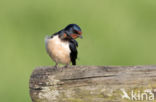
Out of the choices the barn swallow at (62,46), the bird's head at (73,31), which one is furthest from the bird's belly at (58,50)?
the bird's head at (73,31)

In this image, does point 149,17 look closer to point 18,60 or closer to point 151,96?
point 18,60

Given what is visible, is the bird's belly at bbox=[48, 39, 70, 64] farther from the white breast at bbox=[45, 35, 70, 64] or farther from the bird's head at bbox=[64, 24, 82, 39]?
the bird's head at bbox=[64, 24, 82, 39]

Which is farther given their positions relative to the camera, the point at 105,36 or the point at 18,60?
the point at 105,36

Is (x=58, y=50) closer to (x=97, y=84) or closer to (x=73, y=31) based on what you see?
(x=73, y=31)

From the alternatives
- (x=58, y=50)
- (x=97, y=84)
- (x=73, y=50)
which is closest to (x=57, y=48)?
(x=58, y=50)

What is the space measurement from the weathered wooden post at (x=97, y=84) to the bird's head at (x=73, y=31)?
0.85 m

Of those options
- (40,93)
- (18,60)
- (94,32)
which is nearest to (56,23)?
(94,32)

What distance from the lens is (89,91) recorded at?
3424 mm

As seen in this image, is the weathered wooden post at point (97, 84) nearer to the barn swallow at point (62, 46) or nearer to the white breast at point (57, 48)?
the barn swallow at point (62, 46)

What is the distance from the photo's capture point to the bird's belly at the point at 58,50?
4961 mm

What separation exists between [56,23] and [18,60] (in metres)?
1.78

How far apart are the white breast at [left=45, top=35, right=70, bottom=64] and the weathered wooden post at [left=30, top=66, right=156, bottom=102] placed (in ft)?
4.03

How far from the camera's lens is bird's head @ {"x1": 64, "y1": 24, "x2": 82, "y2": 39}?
177 inches

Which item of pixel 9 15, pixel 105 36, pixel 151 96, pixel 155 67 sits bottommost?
pixel 151 96
